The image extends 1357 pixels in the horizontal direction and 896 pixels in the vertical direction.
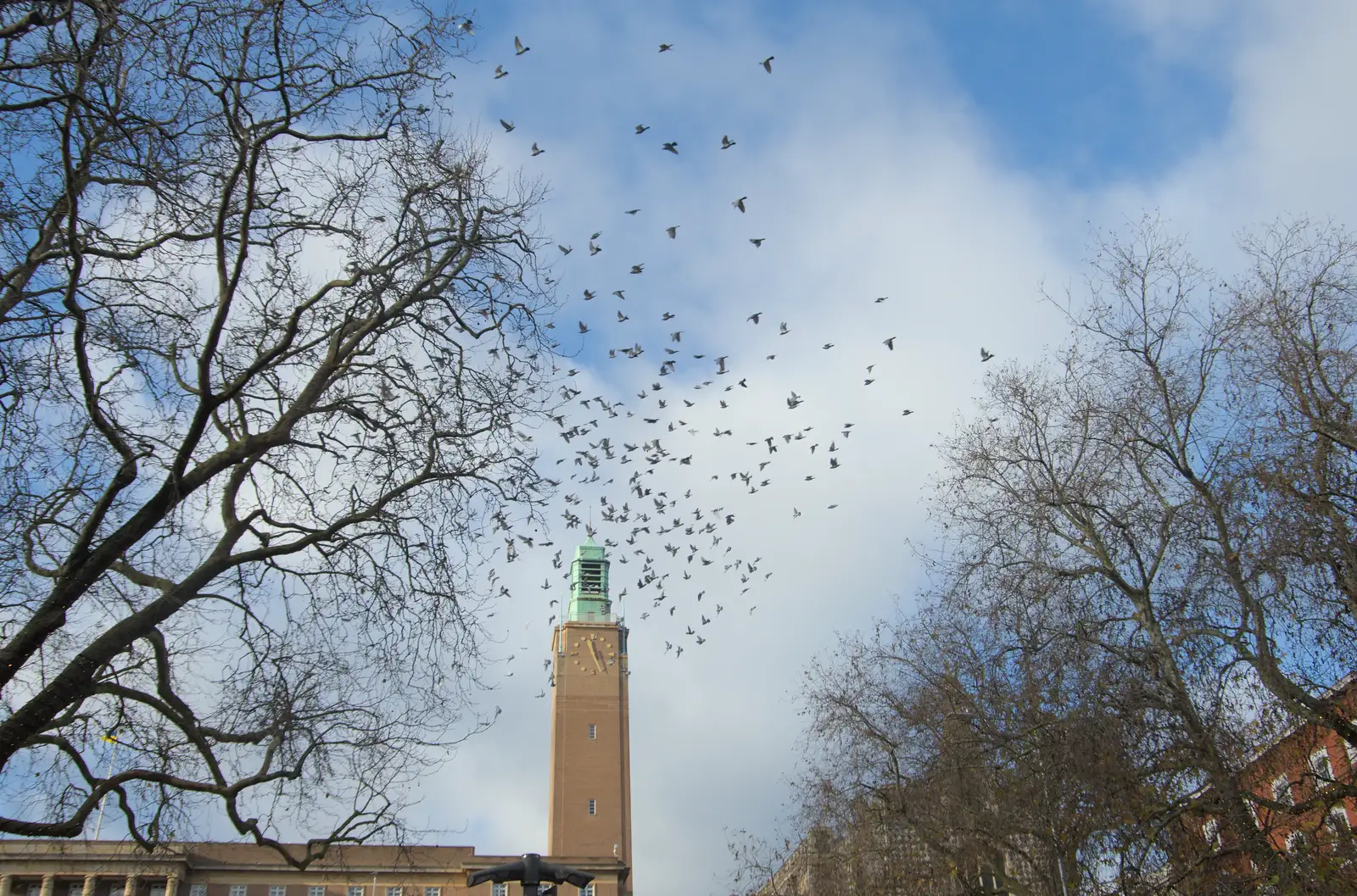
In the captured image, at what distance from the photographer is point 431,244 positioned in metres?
14.1

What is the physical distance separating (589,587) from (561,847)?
1907cm

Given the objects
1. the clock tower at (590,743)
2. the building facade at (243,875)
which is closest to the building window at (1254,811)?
the building facade at (243,875)

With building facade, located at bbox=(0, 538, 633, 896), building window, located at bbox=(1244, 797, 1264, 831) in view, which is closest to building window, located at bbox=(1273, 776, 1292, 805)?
building window, located at bbox=(1244, 797, 1264, 831)

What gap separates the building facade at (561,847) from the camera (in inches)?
2291

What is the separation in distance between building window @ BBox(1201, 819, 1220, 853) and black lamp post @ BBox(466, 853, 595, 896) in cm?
812

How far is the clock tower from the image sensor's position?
226 ft

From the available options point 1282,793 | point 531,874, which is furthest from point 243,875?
point 1282,793

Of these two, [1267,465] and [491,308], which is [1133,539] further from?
[491,308]

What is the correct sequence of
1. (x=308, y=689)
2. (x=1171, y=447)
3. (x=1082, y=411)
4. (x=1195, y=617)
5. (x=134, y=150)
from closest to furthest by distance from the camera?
1. (x=134, y=150)
2. (x=308, y=689)
3. (x=1195, y=617)
4. (x=1171, y=447)
5. (x=1082, y=411)

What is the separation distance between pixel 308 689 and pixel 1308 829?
11.2m

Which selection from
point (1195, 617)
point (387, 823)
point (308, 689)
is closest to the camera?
point (308, 689)

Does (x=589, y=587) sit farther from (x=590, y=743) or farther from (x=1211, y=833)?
(x=1211, y=833)

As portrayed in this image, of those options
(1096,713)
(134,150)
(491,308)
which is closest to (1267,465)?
(1096,713)

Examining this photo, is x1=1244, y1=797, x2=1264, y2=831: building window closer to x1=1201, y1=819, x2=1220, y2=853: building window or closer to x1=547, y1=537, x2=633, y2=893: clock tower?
x1=1201, y1=819, x2=1220, y2=853: building window
